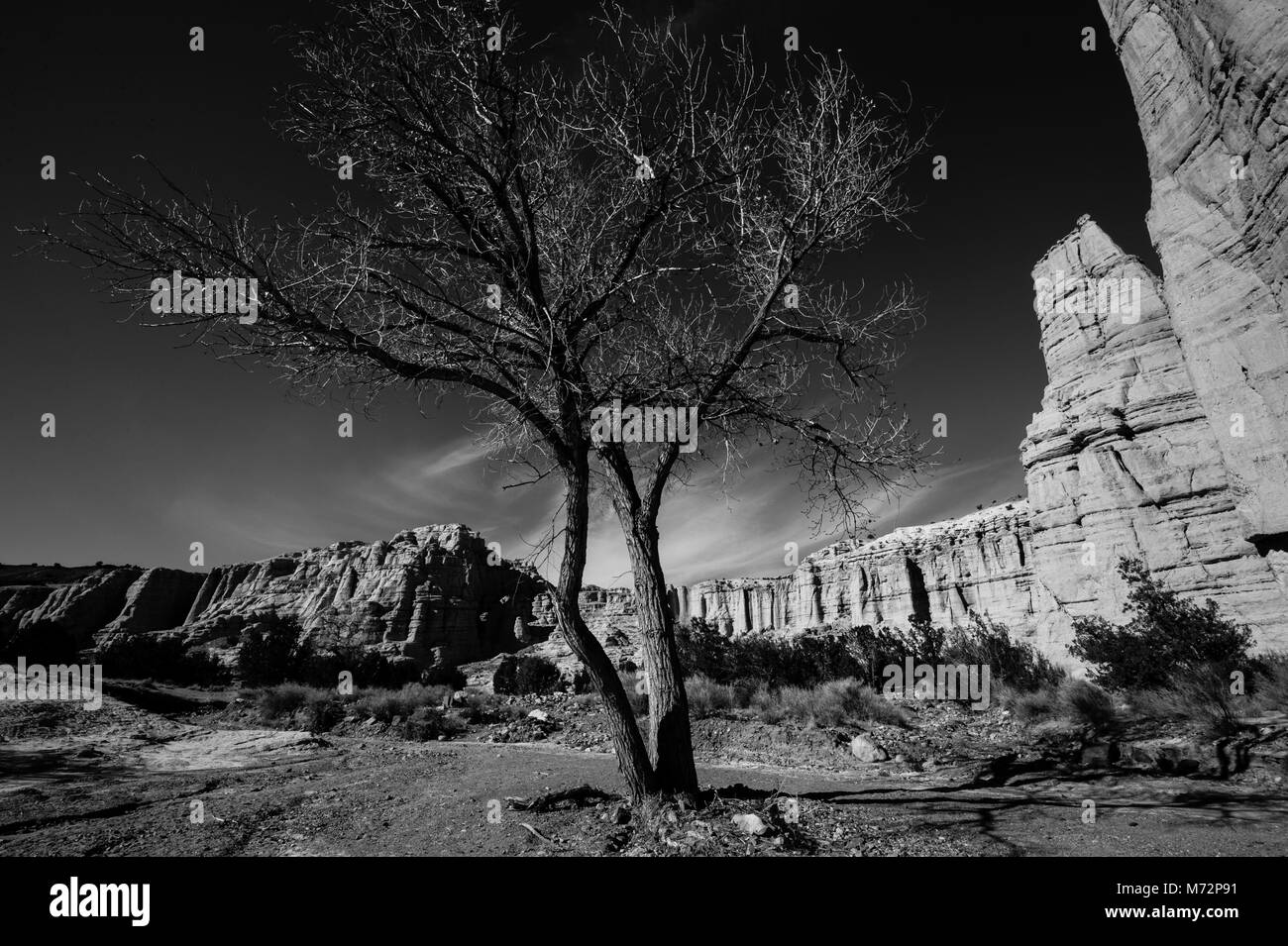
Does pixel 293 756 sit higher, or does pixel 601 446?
pixel 601 446

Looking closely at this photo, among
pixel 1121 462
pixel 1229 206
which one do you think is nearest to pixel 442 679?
pixel 1121 462

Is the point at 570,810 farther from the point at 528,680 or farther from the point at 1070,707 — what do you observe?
the point at 528,680

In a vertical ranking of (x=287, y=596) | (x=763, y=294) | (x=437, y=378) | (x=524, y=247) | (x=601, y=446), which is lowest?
(x=287, y=596)

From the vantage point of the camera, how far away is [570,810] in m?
5.29

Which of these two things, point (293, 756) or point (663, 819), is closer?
point (663, 819)

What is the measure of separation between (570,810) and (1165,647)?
17622 mm

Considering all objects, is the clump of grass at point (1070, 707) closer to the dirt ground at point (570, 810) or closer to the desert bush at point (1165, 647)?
the desert bush at point (1165, 647)

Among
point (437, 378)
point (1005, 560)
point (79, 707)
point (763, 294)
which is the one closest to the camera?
point (437, 378)

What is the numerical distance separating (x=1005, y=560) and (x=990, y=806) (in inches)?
2895

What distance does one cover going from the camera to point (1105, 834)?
498 cm

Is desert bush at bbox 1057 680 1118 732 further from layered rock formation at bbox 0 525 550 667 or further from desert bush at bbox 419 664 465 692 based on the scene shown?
layered rock formation at bbox 0 525 550 667
